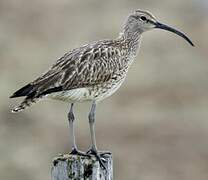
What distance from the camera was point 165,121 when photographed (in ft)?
69.3

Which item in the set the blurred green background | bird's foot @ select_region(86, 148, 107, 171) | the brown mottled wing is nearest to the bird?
the brown mottled wing

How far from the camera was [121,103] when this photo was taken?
22.2 m

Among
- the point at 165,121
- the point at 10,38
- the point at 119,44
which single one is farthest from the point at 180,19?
the point at 119,44

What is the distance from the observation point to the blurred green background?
1855 centimetres

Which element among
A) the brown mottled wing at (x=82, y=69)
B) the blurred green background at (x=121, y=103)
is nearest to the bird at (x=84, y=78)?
the brown mottled wing at (x=82, y=69)

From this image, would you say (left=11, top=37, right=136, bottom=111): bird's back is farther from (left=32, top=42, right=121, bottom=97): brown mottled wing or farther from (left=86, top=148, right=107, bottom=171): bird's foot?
(left=86, top=148, right=107, bottom=171): bird's foot

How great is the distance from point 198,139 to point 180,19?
37.2ft

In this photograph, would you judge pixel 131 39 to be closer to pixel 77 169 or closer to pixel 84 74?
pixel 84 74

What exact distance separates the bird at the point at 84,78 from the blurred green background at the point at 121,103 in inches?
266

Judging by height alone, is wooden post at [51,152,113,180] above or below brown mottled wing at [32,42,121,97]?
below

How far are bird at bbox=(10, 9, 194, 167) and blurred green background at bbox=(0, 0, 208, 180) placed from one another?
266 inches

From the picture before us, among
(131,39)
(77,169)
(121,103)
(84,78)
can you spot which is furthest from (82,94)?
(121,103)

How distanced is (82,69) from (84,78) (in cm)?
10

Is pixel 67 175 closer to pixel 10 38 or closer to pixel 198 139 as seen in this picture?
pixel 198 139
